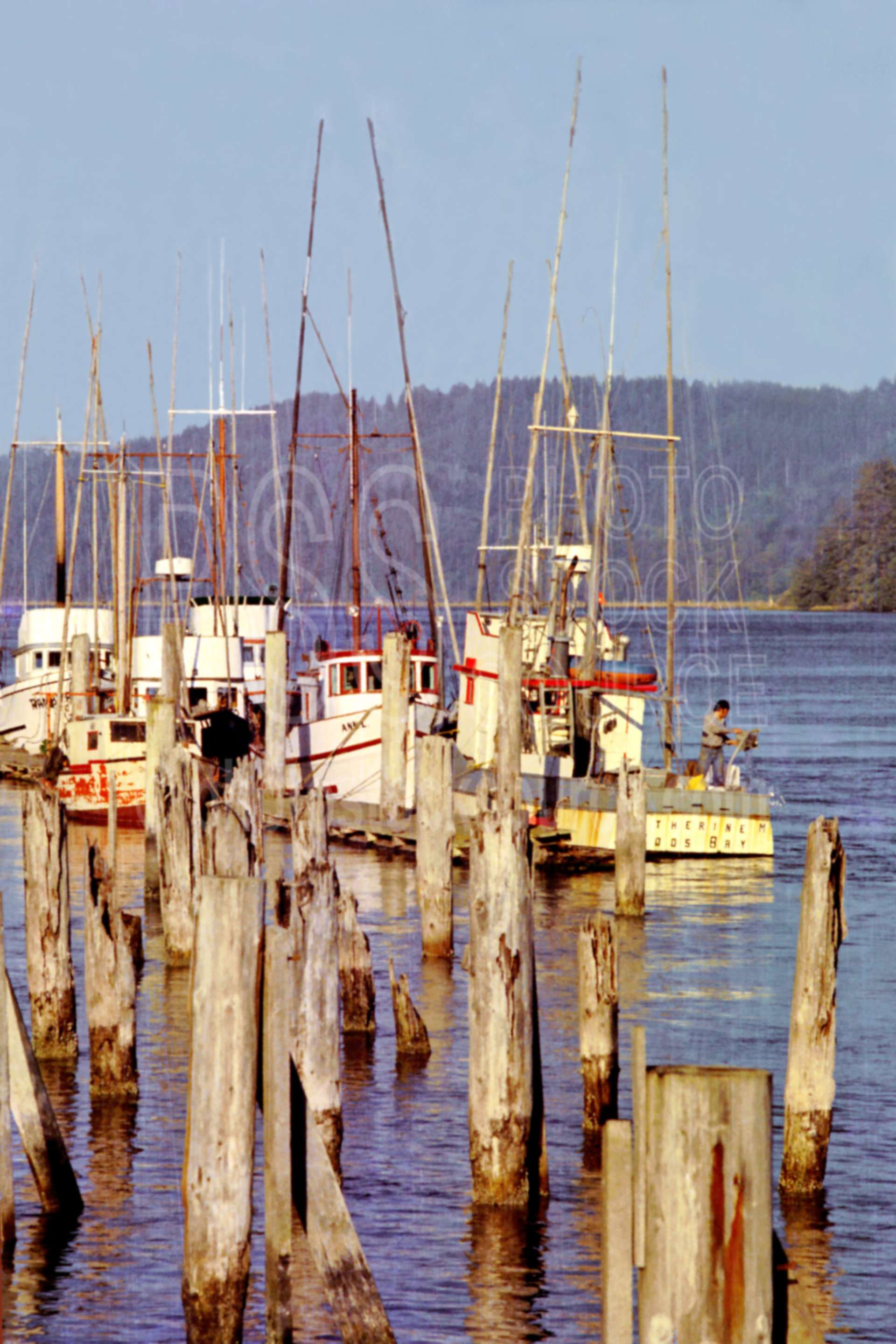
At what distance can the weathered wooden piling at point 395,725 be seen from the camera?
35.6 meters

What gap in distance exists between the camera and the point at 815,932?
41.9 ft

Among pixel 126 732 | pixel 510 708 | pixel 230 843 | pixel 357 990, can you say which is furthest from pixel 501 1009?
pixel 126 732

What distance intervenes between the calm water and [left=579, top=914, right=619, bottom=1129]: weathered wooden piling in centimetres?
49

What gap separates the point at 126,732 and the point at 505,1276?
28.9 metres

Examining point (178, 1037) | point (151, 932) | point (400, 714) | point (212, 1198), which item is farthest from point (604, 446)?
point (212, 1198)

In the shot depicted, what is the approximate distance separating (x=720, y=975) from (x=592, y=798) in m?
9.31

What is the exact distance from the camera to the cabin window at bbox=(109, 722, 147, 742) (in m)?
40.5

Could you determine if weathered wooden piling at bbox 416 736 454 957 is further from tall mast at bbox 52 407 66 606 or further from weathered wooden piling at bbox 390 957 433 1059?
tall mast at bbox 52 407 66 606

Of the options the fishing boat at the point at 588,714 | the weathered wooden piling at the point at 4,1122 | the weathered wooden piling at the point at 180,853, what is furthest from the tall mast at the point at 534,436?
the weathered wooden piling at the point at 4,1122

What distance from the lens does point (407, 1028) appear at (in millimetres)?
18312

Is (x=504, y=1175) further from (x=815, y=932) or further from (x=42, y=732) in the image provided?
(x=42, y=732)

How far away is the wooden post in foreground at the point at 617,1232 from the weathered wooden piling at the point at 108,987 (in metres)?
9.01

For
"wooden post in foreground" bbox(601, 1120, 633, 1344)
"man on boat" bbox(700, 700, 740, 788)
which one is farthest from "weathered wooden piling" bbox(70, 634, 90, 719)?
"wooden post in foreground" bbox(601, 1120, 633, 1344)

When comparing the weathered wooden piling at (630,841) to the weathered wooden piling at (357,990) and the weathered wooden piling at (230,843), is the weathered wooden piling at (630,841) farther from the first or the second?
the weathered wooden piling at (230,843)
